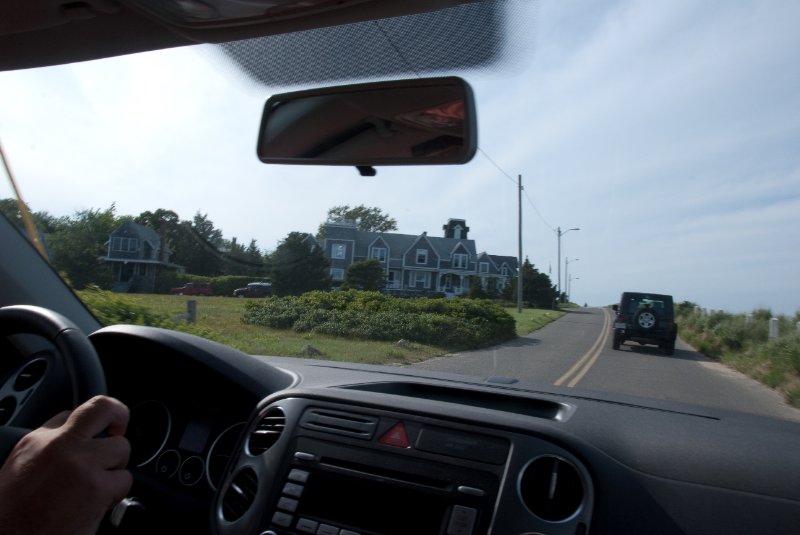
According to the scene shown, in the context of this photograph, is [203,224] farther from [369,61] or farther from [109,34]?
[369,61]

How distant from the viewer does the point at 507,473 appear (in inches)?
84.4

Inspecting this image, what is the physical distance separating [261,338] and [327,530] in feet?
9.15

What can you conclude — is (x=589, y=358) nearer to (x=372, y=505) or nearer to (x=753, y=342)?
(x=753, y=342)

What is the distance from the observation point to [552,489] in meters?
2.10

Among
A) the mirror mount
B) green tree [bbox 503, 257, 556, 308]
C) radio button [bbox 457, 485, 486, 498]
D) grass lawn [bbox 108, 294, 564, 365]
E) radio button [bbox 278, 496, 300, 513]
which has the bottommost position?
radio button [bbox 278, 496, 300, 513]

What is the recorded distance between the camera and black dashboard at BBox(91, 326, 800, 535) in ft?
6.81

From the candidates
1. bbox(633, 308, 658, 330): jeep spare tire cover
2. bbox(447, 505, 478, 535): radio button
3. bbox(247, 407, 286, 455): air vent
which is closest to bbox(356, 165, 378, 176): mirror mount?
bbox(247, 407, 286, 455): air vent

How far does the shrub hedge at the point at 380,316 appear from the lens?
16.8 ft

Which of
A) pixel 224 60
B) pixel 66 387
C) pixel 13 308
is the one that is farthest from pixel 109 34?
pixel 66 387

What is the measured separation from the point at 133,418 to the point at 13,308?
101 cm

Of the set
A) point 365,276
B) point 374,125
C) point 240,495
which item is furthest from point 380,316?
point 240,495

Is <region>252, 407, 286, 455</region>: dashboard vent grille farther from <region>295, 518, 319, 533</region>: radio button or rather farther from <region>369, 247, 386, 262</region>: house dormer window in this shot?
<region>369, 247, 386, 262</region>: house dormer window

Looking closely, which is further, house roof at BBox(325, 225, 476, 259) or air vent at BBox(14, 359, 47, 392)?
house roof at BBox(325, 225, 476, 259)

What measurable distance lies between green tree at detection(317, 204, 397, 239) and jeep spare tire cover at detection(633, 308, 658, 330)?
6.36 feet
